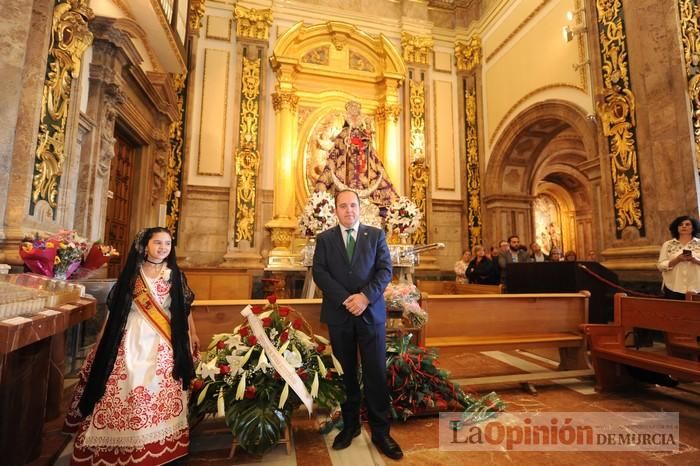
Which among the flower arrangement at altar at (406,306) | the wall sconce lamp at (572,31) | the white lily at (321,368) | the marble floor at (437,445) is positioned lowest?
the marble floor at (437,445)

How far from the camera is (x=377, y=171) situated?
616 cm

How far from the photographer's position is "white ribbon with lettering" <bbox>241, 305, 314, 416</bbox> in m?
1.95

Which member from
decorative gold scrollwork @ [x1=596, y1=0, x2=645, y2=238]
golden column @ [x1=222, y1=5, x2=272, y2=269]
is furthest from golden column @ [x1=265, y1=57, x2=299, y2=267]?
decorative gold scrollwork @ [x1=596, y1=0, x2=645, y2=238]

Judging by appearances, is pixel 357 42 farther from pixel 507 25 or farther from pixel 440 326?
pixel 440 326

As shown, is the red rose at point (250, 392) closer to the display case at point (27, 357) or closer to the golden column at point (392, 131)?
the display case at point (27, 357)

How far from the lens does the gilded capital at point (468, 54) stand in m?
8.96

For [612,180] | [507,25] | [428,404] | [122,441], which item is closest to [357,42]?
[507,25]

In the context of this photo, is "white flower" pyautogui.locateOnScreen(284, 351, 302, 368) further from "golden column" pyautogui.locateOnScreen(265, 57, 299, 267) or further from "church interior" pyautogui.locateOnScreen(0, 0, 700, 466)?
"golden column" pyautogui.locateOnScreen(265, 57, 299, 267)

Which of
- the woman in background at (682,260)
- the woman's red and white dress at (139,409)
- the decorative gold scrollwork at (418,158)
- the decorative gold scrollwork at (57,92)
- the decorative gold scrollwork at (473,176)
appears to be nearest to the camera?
the woman's red and white dress at (139,409)

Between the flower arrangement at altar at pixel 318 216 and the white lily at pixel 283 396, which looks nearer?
the white lily at pixel 283 396

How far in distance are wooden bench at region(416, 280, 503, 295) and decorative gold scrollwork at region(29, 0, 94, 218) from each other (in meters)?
4.02

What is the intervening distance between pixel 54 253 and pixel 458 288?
477 centimetres

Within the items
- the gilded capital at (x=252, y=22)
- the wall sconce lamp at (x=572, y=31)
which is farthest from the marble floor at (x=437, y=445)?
the gilded capital at (x=252, y=22)

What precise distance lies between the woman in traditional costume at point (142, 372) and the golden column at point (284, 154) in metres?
5.21
